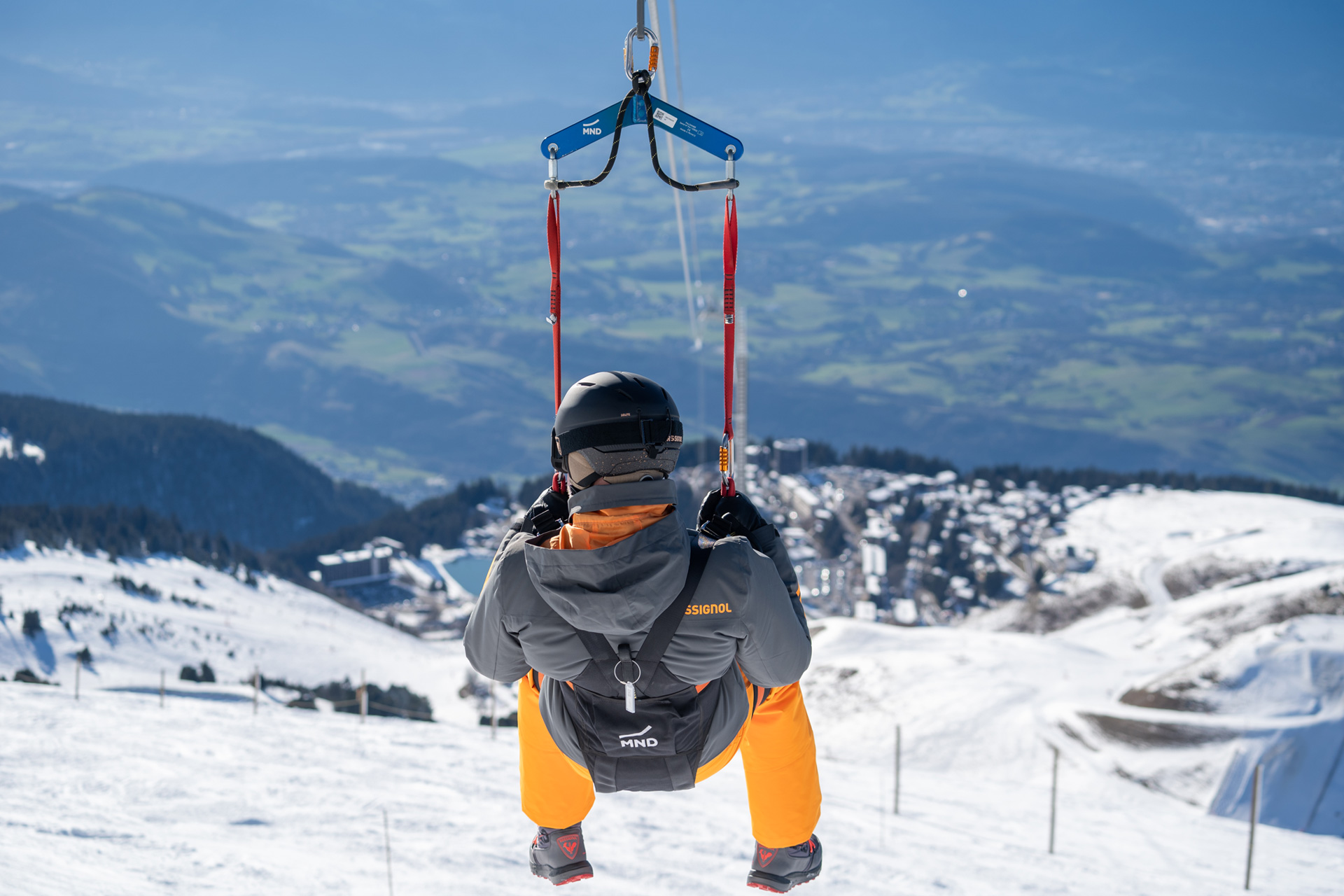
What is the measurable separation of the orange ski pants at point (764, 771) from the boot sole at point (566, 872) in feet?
0.64

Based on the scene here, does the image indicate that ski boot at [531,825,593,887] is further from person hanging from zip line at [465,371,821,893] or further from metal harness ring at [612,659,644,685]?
metal harness ring at [612,659,644,685]

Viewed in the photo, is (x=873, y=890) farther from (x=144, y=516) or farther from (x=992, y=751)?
(x=144, y=516)

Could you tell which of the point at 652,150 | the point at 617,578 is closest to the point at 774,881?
the point at 617,578

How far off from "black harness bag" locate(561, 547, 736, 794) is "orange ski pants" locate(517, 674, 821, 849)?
1.15 ft

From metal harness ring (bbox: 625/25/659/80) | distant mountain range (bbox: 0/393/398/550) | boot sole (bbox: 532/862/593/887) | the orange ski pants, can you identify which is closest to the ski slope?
boot sole (bbox: 532/862/593/887)

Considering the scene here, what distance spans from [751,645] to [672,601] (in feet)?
1.31

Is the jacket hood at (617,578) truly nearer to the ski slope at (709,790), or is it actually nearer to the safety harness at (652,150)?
the safety harness at (652,150)

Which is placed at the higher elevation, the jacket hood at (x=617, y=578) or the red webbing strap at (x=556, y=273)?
the red webbing strap at (x=556, y=273)

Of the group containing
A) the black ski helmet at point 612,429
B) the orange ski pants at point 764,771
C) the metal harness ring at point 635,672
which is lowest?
the orange ski pants at point 764,771

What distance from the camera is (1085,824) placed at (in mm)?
14711

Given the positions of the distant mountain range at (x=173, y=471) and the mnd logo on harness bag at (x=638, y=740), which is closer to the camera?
the mnd logo on harness bag at (x=638, y=740)

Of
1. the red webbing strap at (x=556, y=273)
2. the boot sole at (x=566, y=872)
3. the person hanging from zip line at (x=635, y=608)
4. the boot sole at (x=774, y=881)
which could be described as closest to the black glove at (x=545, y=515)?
the person hanging from zip line at (x=635, y=608)

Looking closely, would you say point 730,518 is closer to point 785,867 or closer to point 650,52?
point 785,867

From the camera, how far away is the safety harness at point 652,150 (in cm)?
391
